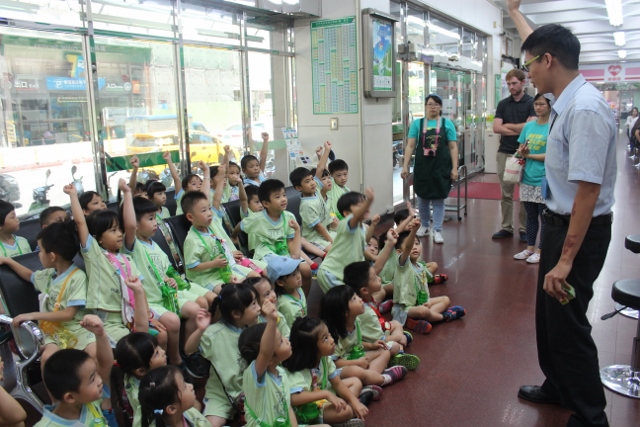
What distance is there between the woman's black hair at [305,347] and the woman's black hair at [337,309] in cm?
39

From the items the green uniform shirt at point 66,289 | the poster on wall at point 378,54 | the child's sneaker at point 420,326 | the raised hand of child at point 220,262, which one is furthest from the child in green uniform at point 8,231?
the poster on wall at point 378,54

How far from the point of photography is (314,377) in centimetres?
267

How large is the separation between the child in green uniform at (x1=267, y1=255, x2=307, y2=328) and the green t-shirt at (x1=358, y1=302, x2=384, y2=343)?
366mm

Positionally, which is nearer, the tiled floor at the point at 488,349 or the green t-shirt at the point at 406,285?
the tiled floor at the point at 488,349

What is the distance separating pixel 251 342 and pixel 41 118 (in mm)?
2846

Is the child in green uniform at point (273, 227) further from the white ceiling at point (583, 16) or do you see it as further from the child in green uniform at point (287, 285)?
the white ceiling at point (583, 16)

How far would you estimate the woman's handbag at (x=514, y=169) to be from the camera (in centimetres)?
537

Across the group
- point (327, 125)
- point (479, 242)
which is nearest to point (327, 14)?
point (327, 125)

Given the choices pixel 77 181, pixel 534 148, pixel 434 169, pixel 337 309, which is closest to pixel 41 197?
pixel 77 181

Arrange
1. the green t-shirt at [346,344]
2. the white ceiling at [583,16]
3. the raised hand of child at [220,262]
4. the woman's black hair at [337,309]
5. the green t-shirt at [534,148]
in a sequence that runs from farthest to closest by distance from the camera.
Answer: the white ceiling at [583,16], the green t-shirt at [534,148], the raised hand of child at [220,262], the green t-shirt at [346,344], the woman's black hair at [337,309]

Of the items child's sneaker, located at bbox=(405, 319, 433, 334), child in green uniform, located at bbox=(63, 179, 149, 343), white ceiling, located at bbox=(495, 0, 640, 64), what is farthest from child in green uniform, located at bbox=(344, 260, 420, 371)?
white ceiling, located at bbox=(495, 0, 640, 64)

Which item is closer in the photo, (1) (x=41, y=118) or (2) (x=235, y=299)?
(2) (x=235, y=299)

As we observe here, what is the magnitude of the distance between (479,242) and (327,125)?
7.46 feet

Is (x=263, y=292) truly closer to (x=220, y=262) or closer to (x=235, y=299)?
(x=235, y=299)
